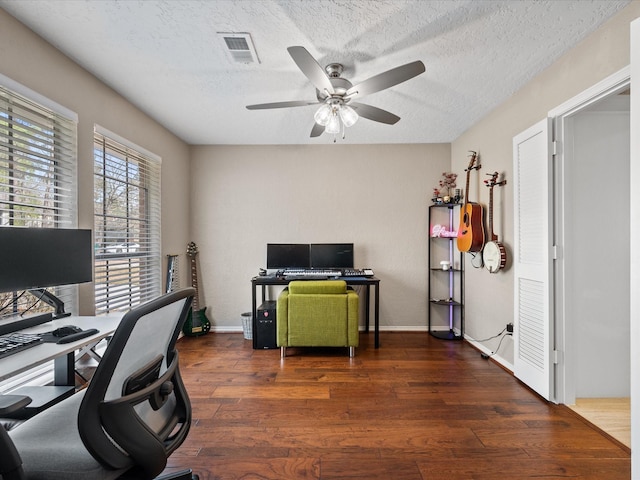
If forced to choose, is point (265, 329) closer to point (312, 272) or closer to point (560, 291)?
point (312, 272)

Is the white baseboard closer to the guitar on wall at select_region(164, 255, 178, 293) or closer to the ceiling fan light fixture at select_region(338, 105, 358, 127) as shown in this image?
the ceiling fan light fixture at select_region(338, 105, 358, 127)

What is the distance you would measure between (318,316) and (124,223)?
209 cm

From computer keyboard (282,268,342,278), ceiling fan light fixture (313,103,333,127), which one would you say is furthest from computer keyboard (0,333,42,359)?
computer keyboard (282,268,342,278)

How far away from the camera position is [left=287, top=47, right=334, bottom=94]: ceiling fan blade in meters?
1.62

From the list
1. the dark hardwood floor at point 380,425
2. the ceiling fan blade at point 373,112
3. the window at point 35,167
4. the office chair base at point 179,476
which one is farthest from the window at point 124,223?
the ceiling fan blade at point 373,112

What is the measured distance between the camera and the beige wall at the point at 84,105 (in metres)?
1.77

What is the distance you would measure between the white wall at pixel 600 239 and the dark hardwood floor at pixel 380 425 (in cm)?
61

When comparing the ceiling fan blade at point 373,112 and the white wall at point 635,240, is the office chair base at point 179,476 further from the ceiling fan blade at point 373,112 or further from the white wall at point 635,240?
the ceiling fan blade at point 373,112

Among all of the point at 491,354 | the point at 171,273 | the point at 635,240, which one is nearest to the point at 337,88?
the point at 635,240

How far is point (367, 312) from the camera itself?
150 inches

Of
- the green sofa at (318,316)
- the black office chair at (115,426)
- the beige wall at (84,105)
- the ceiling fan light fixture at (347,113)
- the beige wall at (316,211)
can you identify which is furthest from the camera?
the beige wall at (316,211)

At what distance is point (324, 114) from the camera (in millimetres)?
2238

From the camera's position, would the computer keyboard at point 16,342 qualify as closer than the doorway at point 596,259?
Yes

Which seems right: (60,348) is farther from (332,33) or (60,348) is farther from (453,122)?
(453,122)
